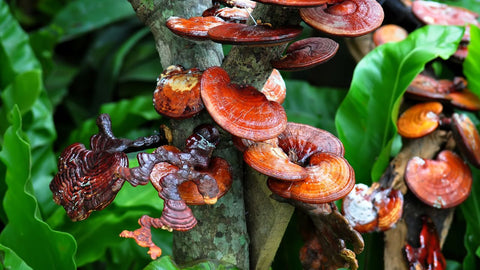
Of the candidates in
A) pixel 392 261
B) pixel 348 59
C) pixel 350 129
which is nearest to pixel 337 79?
pixel 348 59

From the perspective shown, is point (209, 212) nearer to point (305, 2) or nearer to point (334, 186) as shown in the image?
point (334, 186)

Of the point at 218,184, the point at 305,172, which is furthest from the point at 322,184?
the point at 218,184

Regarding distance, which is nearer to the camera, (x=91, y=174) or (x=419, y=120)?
(x=91, y=174)

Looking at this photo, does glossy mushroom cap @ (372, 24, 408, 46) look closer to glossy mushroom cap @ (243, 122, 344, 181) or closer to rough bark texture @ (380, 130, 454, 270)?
rough bark texture @ (380, 130, 454, 270)

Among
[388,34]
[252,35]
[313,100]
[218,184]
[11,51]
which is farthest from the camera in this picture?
[313,100]

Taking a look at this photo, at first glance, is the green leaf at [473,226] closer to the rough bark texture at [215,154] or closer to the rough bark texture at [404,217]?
the rough bark texture at [404,217]

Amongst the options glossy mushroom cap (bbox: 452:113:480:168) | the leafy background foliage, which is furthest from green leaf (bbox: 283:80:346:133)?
glossy mushroom cap (bbox: 452:113:480:168)

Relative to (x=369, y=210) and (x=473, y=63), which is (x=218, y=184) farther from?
(x=473, y=63)
